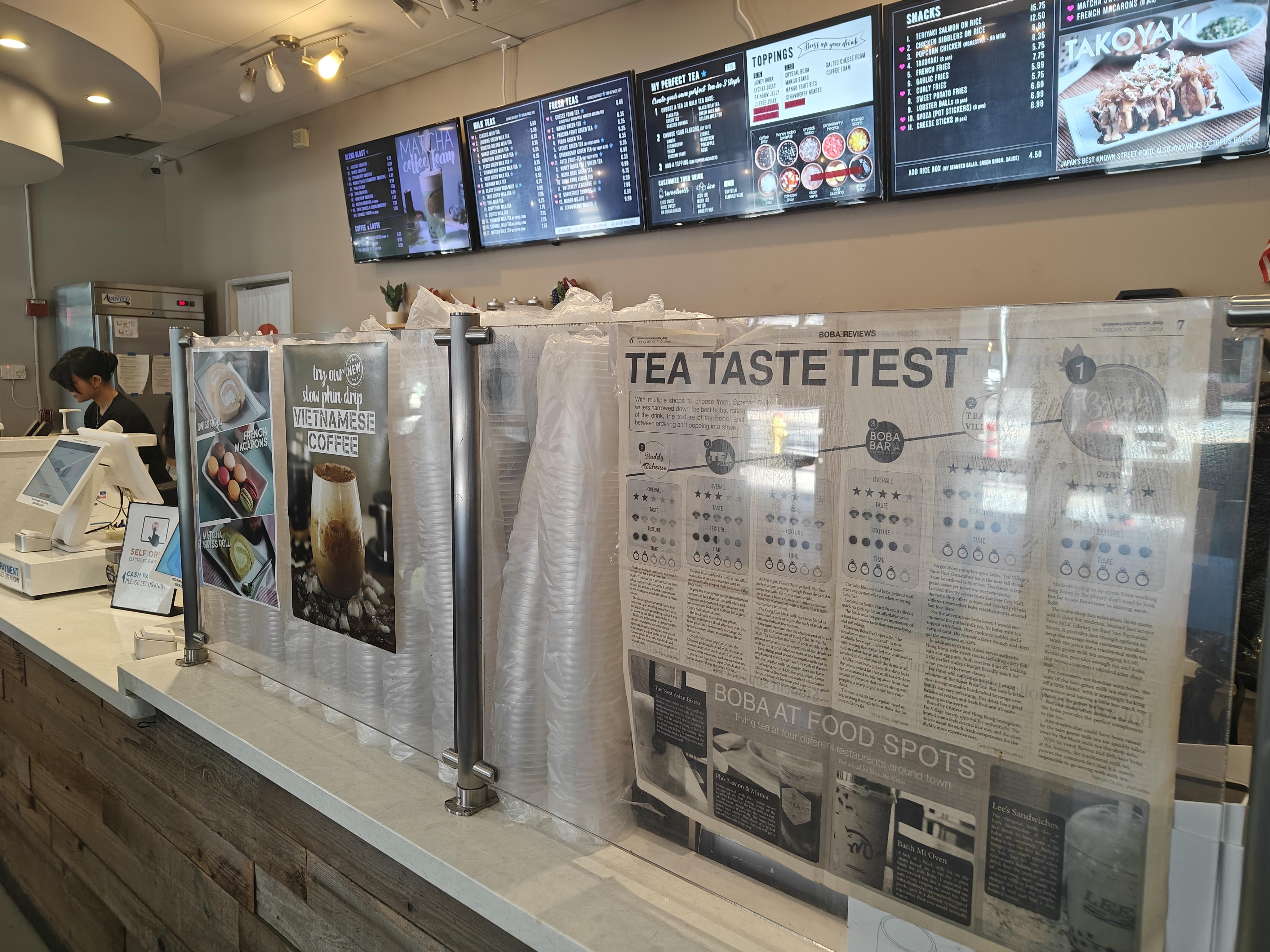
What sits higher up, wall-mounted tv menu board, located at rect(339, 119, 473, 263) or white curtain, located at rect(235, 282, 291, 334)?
wall-mounted tv menu board, located at rect(339, 119, 473, 263)

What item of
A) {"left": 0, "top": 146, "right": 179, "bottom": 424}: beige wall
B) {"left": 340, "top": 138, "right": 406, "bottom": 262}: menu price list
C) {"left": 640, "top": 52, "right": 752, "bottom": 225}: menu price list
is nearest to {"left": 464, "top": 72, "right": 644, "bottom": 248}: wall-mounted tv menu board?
{"left": 640, "top": 52, "right": 752, "bottom": 225}: menu price list

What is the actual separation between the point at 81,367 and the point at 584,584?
382 centimetres

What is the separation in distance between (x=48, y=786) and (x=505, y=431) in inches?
73.1

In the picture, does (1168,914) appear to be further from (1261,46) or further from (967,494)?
(1261,46)

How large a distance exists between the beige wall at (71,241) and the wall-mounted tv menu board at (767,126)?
4.56 metres

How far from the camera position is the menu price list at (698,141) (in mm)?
2930

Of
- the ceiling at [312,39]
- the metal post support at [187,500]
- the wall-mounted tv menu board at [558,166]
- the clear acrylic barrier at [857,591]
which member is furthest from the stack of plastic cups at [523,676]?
the ceiling at [312,39]

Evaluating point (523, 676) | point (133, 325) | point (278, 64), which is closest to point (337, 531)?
point (523, 676)

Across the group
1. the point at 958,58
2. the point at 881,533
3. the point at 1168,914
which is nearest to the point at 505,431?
the point at 881,533

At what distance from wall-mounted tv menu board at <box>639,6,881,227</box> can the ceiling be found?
2.02ft

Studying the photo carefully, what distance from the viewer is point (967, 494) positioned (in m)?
0.62

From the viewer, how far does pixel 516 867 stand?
3.02 feet

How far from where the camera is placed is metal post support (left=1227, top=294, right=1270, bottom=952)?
0.53 m

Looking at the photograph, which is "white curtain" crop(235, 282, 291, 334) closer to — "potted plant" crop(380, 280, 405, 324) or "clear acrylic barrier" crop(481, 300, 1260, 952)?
"potted plant" crop(380, 280, 405, 324)
